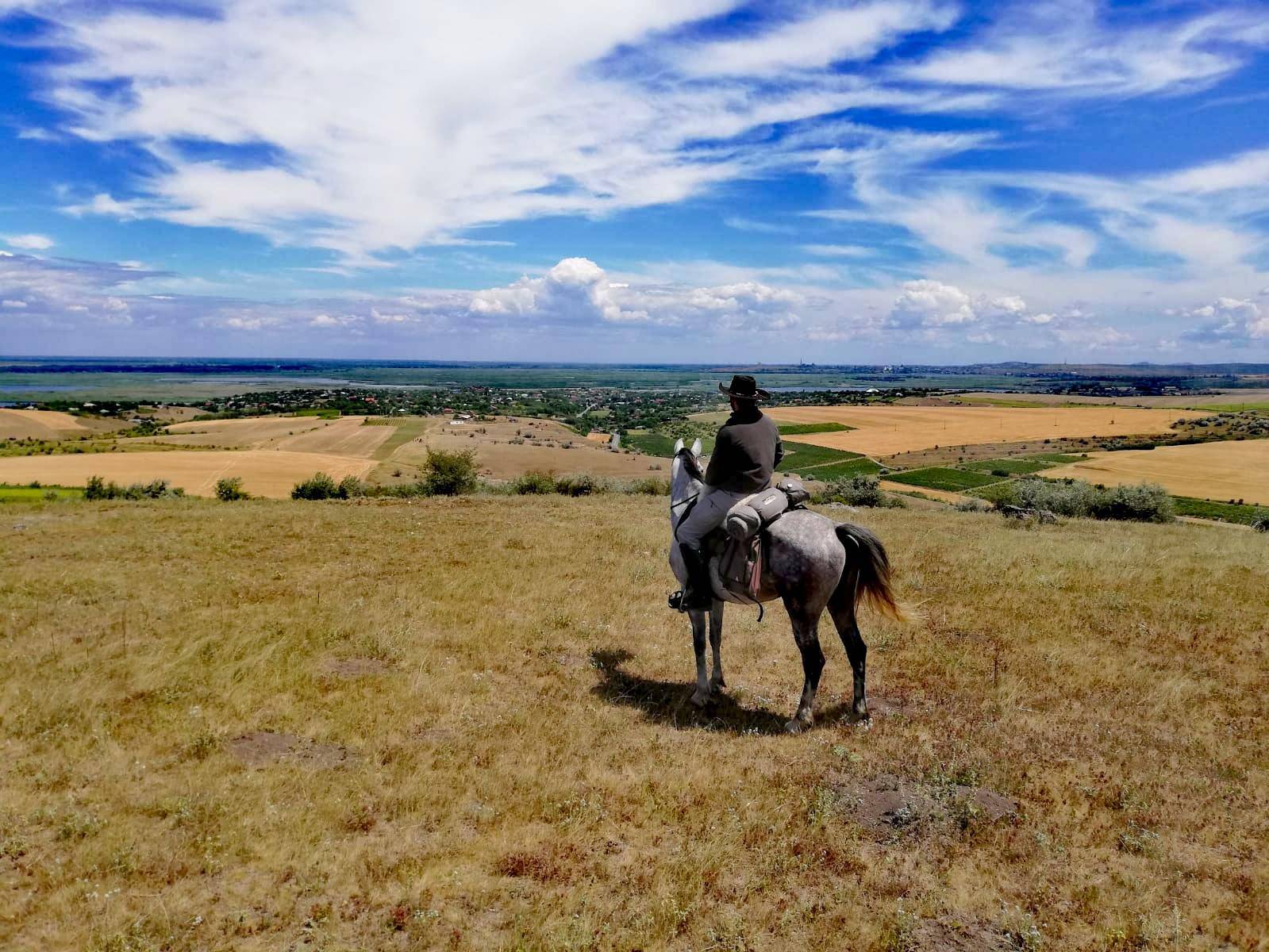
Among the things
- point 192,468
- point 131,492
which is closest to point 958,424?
point 192,468

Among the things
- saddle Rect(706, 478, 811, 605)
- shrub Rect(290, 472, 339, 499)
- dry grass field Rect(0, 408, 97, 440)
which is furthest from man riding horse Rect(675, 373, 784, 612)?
dry grass field Rect(0, 408, 97, 440)

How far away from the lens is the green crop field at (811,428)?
90.0 m

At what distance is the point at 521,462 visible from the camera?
50.6 m

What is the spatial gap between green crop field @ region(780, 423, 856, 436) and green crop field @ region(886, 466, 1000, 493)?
23822 millimetres

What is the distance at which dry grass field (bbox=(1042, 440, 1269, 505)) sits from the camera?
172 ft

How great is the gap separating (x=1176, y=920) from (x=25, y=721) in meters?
10.2

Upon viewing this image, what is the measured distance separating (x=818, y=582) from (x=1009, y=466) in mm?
73297

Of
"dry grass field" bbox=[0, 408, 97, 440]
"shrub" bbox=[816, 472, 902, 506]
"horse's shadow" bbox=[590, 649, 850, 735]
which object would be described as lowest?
"shrub" bbox=[816, 472, 902, 506]

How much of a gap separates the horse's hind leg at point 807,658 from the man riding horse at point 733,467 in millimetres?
1226

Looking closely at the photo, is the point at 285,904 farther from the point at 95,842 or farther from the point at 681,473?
the point at 681,473

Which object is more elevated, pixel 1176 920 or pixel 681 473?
pixel 681 473

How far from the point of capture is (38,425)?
266 ft

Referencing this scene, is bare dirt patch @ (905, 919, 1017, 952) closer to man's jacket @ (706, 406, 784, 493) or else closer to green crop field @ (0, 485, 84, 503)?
man's jacket @ (706, 406, 784, 493)

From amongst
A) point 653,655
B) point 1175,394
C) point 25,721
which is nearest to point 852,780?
point 653,655
